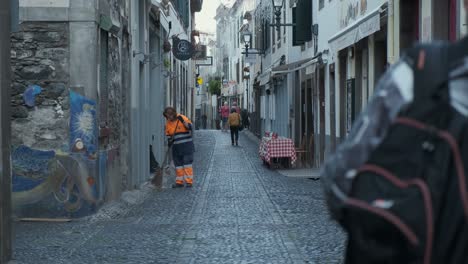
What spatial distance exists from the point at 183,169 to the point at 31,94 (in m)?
6.12

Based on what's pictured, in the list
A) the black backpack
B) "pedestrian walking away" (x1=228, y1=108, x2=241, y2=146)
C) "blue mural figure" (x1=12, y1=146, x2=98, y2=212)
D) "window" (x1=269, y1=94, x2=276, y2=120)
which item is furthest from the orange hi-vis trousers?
"window" (x1=269, y1=94, x2=276, y2=120)

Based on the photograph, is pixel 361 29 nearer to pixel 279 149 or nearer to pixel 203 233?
pixel 203 233

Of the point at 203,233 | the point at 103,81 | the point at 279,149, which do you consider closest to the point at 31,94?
the point at 103,81

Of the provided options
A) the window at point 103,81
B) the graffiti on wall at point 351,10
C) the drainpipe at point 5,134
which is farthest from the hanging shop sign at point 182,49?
the drainpipe at point 5,134

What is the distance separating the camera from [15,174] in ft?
34.9

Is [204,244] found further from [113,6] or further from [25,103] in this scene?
[113,6]

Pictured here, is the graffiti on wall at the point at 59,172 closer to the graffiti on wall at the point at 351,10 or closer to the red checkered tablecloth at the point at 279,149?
the graffiti on wall at the point at 351,10

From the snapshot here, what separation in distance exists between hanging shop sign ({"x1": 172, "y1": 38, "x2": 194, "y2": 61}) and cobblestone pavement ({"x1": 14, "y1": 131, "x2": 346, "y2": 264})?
9116 mm

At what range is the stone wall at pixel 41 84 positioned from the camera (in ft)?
35.2

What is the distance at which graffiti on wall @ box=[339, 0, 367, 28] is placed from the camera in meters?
16.1

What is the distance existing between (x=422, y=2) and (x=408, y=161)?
9.79 m

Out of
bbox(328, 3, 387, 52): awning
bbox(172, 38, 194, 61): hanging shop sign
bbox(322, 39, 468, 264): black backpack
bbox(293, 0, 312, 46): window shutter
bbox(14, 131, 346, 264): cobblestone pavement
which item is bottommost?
bbox(14, 131, 346, 264): cobblestone pavement

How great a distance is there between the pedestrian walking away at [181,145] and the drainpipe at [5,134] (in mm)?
9148

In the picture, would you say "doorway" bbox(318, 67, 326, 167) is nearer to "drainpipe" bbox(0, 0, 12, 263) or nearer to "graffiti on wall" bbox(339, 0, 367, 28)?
"graffiti on wall" bbox(339, 0, 367, 28)
